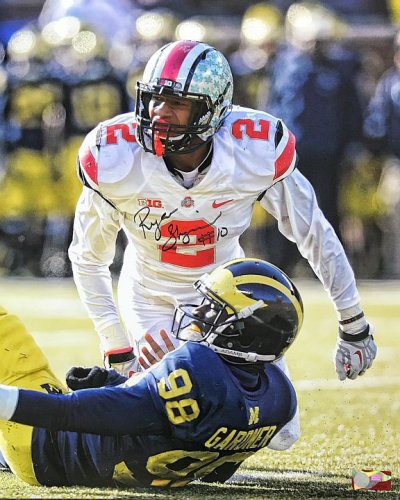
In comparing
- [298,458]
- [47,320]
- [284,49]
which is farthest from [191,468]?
[284,49]

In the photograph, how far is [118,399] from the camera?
393cm

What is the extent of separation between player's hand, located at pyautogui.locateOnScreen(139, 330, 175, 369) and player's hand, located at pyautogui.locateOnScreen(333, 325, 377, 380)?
679mm

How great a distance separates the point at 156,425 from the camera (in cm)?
399

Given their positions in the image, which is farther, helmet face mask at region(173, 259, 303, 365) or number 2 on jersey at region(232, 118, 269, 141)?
number 2 on jersey at region(232, 118, 269, 141)

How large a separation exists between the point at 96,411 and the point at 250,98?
27.7 ft

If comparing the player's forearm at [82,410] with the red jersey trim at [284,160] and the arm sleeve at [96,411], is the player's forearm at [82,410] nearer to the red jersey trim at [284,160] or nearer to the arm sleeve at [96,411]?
the arm sleeve at [96,411]

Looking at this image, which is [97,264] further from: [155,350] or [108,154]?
[108,154]

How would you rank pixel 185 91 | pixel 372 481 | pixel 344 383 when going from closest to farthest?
pixel 372 481
pixel 185 91
pixel 344 383

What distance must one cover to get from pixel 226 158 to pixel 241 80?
720 centimetres

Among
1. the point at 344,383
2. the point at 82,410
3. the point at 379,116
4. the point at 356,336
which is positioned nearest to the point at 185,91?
the point at 356,336

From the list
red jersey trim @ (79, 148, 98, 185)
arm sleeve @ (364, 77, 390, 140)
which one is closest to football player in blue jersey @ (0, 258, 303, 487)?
red jersey trim @ (79, 148, 98, 185)

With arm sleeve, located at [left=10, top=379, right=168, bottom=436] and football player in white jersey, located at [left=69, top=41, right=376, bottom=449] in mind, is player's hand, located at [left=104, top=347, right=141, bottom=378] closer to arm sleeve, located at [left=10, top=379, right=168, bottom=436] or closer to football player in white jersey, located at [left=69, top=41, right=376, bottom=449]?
football player in white jersey, located at [left=69, top=41, right=376, bottom=449]

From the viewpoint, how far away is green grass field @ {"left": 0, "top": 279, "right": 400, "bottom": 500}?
4.39 metres

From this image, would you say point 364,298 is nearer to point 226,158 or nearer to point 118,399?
point 226,158
